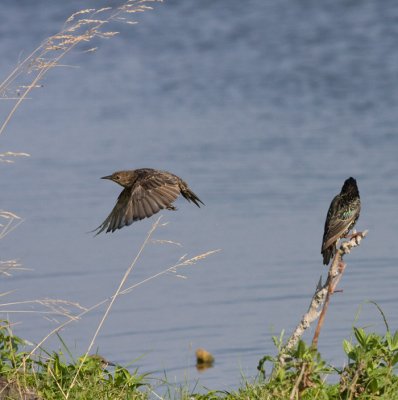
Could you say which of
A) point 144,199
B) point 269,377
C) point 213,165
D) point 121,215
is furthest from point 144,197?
point 213,165

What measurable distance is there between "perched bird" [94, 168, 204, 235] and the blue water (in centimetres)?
102

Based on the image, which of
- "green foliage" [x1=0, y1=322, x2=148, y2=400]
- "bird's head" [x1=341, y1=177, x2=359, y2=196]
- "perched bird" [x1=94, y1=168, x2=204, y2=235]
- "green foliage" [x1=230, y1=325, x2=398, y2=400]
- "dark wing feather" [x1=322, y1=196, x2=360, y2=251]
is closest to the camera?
"green foliage" [x1=230, y1=325, x2=398, y2=400]

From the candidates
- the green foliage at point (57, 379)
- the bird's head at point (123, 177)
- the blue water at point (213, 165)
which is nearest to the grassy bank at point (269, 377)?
the green foliage at point (57, 379)

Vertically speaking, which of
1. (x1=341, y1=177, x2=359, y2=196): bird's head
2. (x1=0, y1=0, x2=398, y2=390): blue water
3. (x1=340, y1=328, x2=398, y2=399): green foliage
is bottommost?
(x1=0, y1=0, x2=398, y2=390): blue water

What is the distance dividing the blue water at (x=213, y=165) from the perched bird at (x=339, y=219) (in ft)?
2.31

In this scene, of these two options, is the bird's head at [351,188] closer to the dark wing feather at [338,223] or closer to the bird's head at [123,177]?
the dark wing feather at [338,223]

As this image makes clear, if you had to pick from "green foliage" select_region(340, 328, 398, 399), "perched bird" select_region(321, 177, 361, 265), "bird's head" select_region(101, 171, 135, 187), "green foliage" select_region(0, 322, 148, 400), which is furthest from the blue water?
"green foliage" select_region(340, 328, 398, 399)

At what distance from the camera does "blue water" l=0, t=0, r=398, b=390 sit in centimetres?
952

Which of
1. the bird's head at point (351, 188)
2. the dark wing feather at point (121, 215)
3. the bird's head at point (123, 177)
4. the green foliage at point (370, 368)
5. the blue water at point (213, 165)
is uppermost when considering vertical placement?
the bird's head at point (123, 177)

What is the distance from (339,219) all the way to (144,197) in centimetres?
123

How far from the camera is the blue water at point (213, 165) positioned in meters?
9.52

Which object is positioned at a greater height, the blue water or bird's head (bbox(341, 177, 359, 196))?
bird's head (bbox(341, 177, 359, 196))

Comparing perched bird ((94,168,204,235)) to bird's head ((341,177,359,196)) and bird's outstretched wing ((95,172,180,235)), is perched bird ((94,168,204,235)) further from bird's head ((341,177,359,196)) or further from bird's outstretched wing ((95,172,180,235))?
bird's head ((341,177,359,196))

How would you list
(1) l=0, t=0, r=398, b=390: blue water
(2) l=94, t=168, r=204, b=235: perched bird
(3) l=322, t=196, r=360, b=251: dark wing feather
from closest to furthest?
(3) l=322, t=196, r=360, b=251: dark wing feather, (2) l=94, t=168, r=204, b=235: perched bird, (1) l=0, t=0, r=398, b=390: blue water
